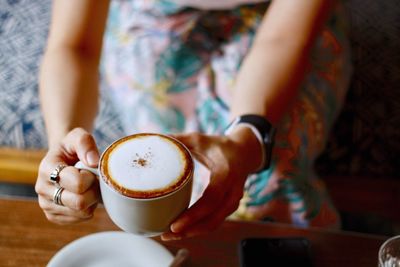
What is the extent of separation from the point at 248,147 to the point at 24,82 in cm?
63

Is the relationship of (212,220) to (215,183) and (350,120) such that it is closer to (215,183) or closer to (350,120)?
(215,183)

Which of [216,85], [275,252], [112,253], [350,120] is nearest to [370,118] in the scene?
[350,120]

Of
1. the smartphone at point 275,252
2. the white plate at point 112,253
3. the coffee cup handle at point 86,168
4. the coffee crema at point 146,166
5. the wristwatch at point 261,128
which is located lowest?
the white plate at point 112,253

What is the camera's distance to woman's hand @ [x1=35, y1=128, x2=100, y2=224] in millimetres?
560

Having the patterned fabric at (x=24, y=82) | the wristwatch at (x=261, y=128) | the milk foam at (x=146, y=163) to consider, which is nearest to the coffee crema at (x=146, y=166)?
the milk foam at (x=146, y=163)

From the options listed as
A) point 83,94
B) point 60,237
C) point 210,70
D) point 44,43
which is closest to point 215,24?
point 210,70

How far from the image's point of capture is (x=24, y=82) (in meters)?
1.17

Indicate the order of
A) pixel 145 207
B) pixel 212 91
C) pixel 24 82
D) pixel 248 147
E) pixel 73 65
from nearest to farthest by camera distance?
pixel 145 207 < pixel 248 147 < pixel 73 65 < pixel 212 91 < pixel 24 82

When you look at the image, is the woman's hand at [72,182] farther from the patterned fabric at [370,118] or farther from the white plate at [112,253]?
the patterned fabric at [370,118]

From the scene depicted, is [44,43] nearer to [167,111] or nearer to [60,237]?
[167,111]

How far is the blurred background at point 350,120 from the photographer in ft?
3.66

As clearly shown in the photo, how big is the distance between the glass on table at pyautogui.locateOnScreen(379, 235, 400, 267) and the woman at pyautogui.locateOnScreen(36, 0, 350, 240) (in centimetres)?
19

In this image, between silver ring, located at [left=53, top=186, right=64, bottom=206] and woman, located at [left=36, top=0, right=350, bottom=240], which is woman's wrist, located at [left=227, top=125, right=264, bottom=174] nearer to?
woman, located at [left=36, top=0, right=350, bottom=240]

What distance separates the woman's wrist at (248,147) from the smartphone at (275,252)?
0.34 ft
